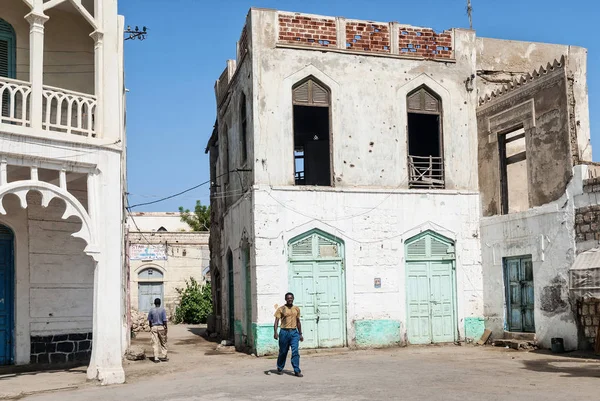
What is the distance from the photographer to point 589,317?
14688mm

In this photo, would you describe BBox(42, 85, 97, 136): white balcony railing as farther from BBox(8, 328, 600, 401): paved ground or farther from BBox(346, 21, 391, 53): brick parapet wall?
BBox(346, 21, 391, 53): brick parapet wall

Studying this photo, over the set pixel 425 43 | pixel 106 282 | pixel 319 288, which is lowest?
pixel 319 288

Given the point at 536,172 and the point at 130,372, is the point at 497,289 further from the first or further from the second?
the point at 130,372

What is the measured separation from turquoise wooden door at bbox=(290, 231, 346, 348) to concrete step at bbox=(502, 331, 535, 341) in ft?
13.4

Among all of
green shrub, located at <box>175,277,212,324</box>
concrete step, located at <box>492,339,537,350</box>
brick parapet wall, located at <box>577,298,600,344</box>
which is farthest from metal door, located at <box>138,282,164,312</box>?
brick parapet wall, located at <box>577,298,600,344</box>

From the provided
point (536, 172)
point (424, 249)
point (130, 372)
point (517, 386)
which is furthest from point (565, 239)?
point (130, 372)

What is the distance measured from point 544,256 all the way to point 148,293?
24.1m

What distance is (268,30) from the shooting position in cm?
1694

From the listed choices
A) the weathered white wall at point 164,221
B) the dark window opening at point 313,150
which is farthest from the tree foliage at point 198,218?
the dark window opening at point 313,150

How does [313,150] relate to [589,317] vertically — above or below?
above

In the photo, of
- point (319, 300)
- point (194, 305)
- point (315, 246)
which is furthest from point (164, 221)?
point (319, 300)

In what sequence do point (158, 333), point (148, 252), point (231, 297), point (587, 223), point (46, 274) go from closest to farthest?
point (46, 274), point (587, 223), point (158, 333), point (231, 297), point (148, 252)

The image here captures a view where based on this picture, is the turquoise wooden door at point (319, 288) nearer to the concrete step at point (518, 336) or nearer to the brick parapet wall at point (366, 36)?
the concrete step at point (518, 336)

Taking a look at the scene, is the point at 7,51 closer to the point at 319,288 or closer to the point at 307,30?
the point at 307,30
